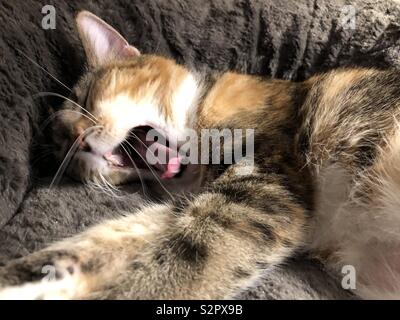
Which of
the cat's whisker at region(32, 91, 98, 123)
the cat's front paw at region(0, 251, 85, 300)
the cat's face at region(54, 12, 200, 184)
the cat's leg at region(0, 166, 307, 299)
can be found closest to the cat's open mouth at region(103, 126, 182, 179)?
the cat's face at region(54, 12, 200, 184)

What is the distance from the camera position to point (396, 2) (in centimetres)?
174

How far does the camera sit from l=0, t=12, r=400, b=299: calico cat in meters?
0.98

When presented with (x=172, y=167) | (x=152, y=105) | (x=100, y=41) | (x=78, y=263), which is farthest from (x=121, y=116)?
(x=78, y=263)

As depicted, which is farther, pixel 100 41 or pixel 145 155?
pixel 100 41

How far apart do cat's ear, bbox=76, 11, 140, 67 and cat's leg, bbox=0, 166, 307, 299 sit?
63cm

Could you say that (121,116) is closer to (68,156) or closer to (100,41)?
(68,156)

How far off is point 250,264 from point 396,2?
3.98 feet

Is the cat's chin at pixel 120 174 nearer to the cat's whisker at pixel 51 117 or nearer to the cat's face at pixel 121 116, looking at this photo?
the cat's face at pixel 121 116

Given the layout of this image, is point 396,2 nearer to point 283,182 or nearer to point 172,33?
point 172,33

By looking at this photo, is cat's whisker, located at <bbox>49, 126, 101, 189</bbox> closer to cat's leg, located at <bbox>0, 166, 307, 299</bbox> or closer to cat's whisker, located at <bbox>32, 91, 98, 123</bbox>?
cat's whisker, located at <bbox>32, 91, 98, 123</bbox>

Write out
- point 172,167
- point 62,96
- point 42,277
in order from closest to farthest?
point 42,277 < point 172,167 < point 62,96

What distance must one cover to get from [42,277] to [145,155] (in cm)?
54

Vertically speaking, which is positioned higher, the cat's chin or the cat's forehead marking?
the cat's forehead marking

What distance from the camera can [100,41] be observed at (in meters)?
1.56
